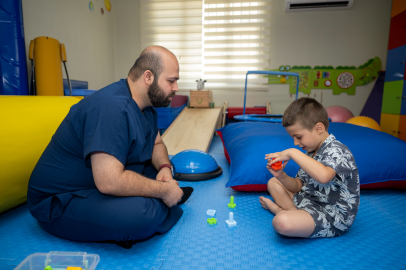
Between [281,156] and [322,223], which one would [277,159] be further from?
[322,223]

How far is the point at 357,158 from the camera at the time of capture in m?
1.52

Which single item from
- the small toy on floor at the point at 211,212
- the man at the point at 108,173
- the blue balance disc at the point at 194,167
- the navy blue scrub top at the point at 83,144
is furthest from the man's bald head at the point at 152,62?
the blue balance disc at the point at 194,167

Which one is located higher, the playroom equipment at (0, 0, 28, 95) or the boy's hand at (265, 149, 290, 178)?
the playroom equipment at (0, 0, 28, 95)

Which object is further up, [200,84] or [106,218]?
[200,84]

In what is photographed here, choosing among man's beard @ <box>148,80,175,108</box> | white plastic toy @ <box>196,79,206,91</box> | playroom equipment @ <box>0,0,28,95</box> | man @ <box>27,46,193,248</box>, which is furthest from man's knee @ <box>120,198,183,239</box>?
white plastic toy @ <box>196,79,206,91</box>

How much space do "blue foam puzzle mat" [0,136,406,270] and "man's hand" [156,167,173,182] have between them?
0.69 feet

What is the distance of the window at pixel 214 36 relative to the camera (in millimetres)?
4316

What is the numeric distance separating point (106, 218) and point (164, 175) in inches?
14.0

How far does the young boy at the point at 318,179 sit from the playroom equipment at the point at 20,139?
3.62 feet

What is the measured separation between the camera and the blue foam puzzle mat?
0.88m

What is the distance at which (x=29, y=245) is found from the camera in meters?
0.99

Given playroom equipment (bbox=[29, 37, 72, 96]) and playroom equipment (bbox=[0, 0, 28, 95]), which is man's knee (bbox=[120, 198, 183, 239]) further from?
playroom equipment (bbox=[29, 37, 72, 96])

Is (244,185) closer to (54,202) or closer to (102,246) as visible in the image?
(102,246)

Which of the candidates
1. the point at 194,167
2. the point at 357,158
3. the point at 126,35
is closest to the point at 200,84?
the point at 126,35
